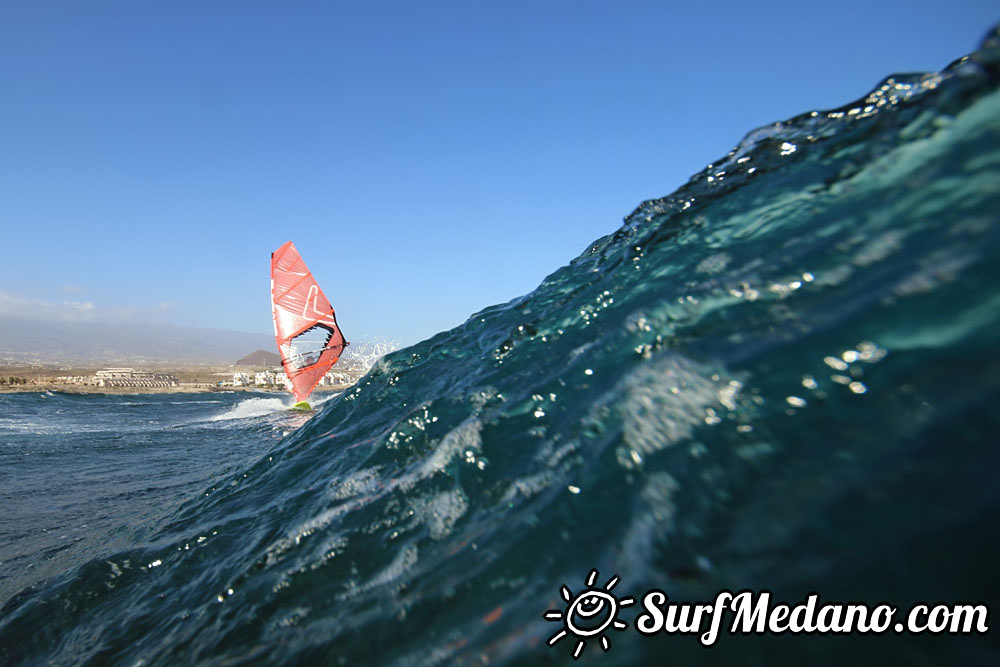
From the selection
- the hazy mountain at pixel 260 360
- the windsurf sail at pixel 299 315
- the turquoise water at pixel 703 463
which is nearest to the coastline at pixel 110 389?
the windsurf sail at pixel 299 315

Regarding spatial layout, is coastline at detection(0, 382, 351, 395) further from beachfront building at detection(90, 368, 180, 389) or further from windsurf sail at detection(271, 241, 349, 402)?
windsurf sail at detection(271, 241, 349, 402)

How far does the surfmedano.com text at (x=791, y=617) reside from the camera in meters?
1.04

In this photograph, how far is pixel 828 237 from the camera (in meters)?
1.91

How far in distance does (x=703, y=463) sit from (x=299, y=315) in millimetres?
27460

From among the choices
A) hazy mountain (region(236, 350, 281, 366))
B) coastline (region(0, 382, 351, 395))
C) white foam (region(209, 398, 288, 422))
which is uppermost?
hazy mountain (region(236, 350, 281, 366))

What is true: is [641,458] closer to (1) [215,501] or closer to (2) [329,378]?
(1) [215,501]

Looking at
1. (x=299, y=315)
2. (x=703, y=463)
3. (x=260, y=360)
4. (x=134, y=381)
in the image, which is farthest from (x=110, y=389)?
(x=260, y=360)

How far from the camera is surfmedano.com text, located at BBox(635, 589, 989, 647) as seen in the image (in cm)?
104

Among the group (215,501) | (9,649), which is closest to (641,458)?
(9,649)

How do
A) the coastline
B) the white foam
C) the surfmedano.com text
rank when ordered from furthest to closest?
the coastline
the white foam
the surfmedano.com text

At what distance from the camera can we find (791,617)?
1140 millimetres

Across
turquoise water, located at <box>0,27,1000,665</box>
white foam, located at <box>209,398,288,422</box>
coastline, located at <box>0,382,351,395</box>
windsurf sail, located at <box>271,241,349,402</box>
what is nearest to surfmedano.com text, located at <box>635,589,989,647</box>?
turquoise water, located at <box>0,27,1000,665</box>

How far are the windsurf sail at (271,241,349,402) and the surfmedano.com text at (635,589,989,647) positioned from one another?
84.5 feet

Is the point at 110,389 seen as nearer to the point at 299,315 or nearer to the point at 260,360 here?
the point at 299,315
